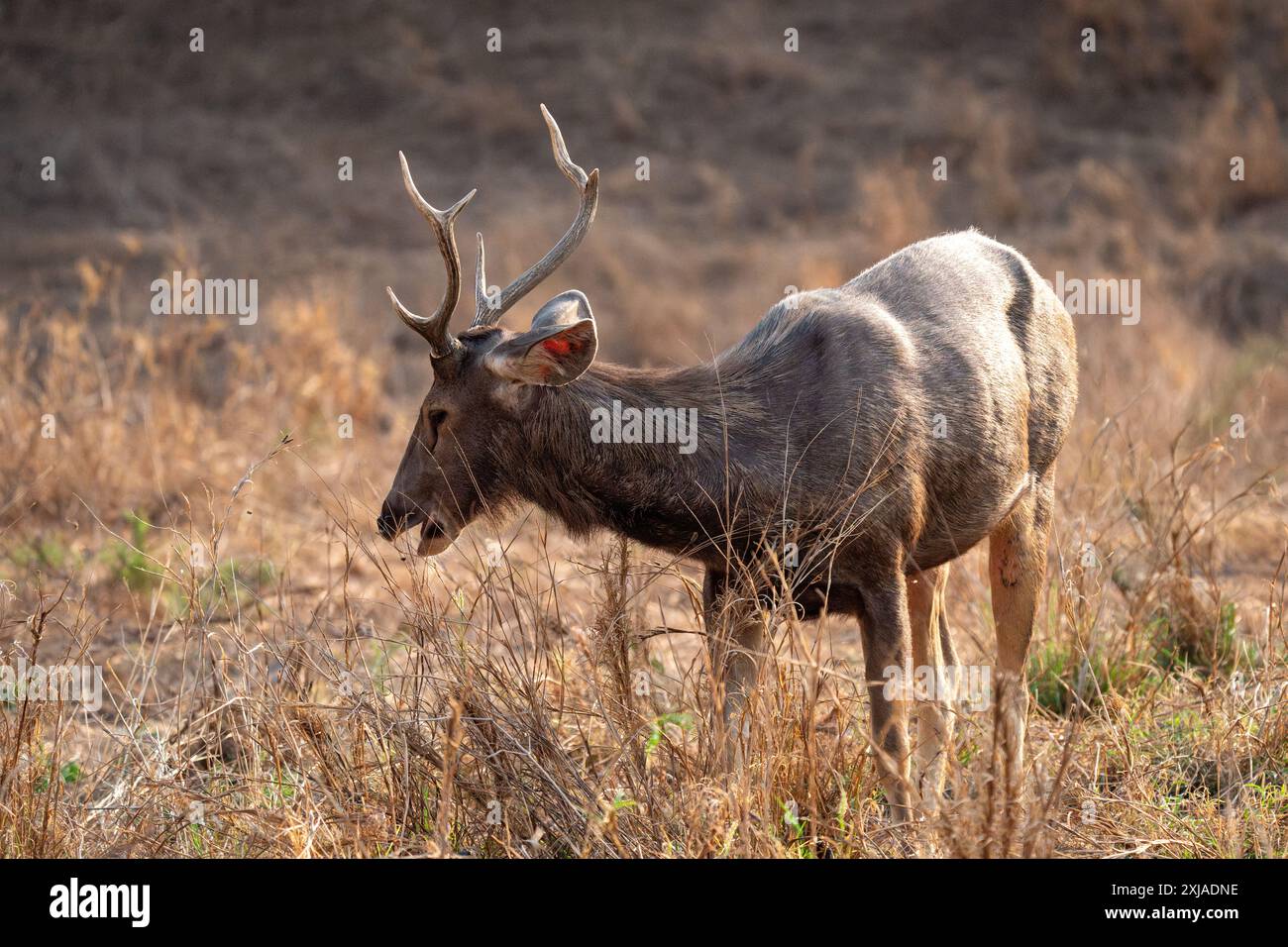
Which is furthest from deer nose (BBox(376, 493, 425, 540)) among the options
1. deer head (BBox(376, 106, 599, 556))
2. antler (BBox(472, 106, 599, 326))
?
antler (BBox(472, 106, 599, 326))

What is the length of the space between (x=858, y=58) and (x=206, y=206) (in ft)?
27.2

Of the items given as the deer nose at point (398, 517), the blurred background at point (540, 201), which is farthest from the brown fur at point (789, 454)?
the blurred background at point (540, 201)

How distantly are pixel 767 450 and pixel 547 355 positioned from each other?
74 cm

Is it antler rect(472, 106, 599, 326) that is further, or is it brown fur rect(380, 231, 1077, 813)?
antler rect(472, 106, 599, 326)

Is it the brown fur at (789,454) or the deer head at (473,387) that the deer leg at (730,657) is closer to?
the brown fur at (789,454)

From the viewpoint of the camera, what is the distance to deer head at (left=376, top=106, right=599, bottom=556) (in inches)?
181

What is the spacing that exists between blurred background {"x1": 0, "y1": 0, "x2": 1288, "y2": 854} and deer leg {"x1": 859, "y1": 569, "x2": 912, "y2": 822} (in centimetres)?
207

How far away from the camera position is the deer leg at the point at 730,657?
4121 millimetres

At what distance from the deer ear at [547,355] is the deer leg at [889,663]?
1.14 meters

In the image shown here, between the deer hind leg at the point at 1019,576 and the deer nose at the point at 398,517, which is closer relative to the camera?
the deer nose at the point at 398,517

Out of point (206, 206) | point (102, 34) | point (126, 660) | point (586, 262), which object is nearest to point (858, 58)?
point (586, 262)

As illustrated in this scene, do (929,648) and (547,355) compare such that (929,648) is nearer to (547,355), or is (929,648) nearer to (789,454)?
(789,454)

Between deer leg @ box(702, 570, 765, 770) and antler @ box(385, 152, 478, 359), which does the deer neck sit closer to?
deer leg @ box(702, 570, 765, 770)
